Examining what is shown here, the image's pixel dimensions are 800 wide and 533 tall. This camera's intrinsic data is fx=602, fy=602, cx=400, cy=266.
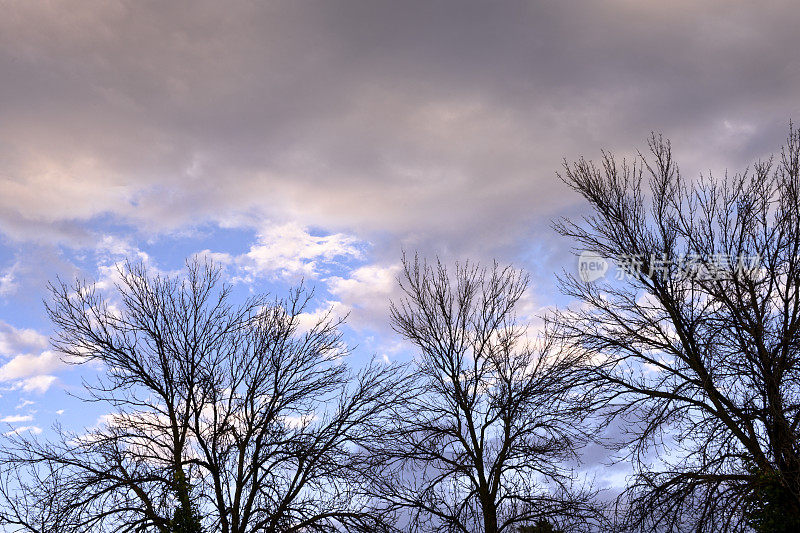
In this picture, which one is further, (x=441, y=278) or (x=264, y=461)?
(x=441, y=278)

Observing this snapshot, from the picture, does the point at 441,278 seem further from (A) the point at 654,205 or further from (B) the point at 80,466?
(B) the point at 80,466

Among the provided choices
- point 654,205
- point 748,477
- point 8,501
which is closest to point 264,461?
point 8,501

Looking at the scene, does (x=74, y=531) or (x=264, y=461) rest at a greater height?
(x=264, y=461)

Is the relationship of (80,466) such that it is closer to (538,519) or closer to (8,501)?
(8,501)

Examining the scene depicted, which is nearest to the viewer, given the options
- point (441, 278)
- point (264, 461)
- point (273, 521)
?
point (273, 521)

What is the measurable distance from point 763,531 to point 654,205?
6.81m

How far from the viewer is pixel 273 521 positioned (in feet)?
39.8

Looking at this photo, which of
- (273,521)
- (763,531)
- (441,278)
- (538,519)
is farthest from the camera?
(441,278)

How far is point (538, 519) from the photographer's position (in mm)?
13875

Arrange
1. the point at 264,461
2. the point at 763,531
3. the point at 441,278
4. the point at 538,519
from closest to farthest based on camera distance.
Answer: the point at 763,531
the point at 264,461
the point at 538,519
the point at 441,278

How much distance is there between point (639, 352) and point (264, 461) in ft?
27.5

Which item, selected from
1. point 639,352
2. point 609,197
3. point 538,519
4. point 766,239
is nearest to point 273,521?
point 538,519

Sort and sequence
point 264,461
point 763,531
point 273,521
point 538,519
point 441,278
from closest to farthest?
point 763,531 → point 273,521 → point 264,461 → point 538,519 → point 441,278

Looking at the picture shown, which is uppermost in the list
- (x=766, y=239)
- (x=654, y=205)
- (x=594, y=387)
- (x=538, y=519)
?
(x=654, y=205)
